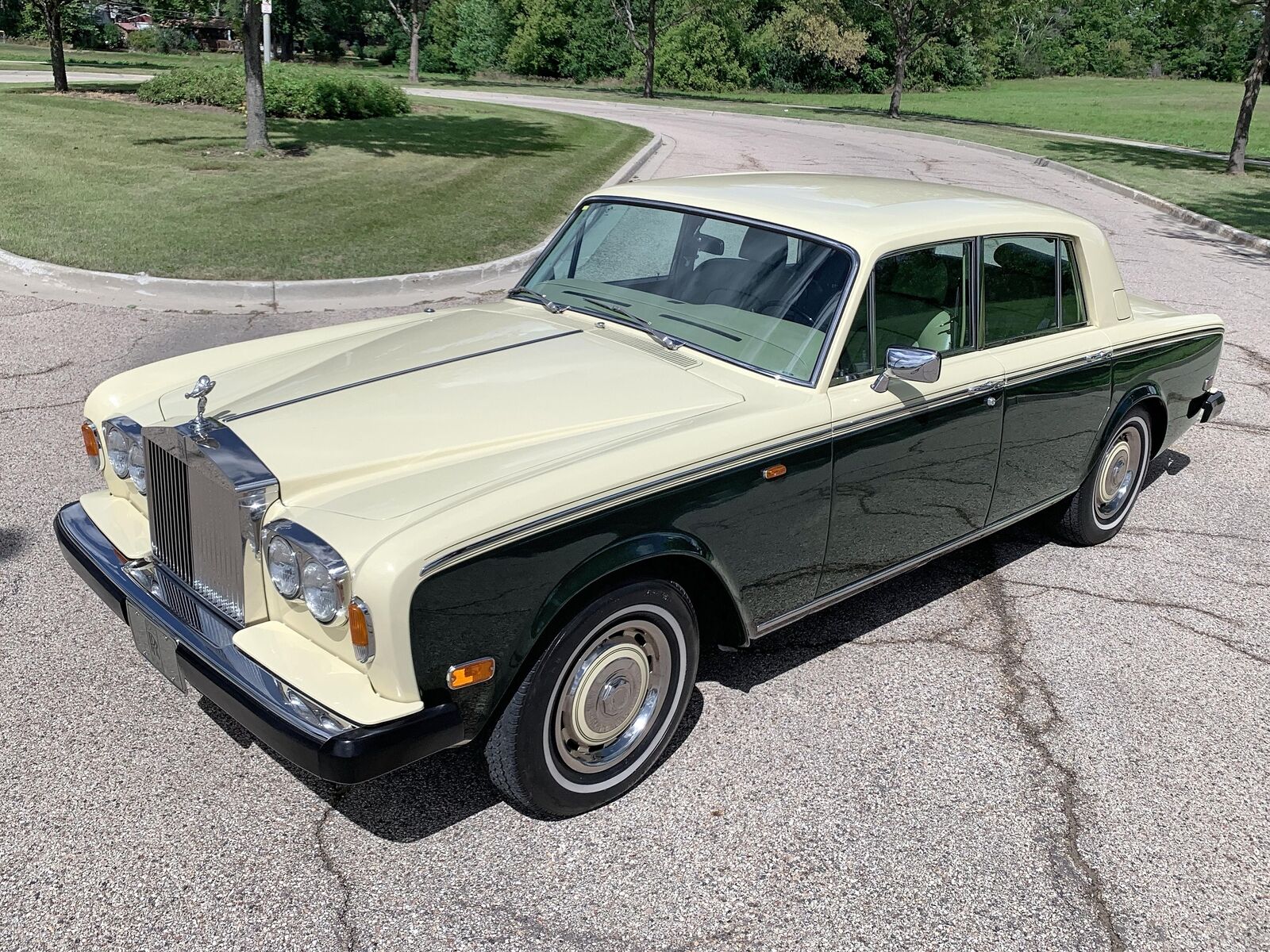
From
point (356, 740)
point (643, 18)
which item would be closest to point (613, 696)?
point (356, 740)

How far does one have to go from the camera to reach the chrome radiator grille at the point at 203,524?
9.55 feet

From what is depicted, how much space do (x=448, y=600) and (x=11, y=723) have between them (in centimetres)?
184

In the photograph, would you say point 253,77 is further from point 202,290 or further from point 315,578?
point 315,578

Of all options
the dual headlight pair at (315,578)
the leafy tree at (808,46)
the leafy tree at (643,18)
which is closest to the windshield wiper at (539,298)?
the dual headlight pair at (315,578)

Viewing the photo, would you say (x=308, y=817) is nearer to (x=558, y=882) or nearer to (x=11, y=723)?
(x=558, y=882)

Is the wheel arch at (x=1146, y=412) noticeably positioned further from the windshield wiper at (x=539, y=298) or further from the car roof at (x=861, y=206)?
the windshield wiper at (x=539, y=298)

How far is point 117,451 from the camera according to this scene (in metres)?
3.60

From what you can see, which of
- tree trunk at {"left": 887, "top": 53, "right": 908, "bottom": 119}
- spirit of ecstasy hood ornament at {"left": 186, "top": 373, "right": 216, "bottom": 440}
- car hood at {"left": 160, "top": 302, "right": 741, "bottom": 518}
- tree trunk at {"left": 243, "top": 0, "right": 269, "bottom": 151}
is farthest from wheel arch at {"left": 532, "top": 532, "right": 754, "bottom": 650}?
tree trunk at {"left": 887, "top": 53, "right": 908, "bottom": 119}

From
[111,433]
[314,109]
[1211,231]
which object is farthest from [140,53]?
[111,433]

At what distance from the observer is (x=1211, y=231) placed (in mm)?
15484

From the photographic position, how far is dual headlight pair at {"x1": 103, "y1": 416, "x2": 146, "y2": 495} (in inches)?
137

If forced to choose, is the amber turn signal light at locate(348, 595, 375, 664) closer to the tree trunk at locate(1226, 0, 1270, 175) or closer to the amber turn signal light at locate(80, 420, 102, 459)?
the amber turn signal light at locate(80, 420, 102, 459)

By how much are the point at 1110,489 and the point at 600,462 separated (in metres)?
3.27

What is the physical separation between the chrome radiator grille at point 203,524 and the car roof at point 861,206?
208 cm
